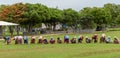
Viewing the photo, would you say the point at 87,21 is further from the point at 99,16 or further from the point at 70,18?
the point at 70,18

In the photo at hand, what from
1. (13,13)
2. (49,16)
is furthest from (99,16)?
(13,13)

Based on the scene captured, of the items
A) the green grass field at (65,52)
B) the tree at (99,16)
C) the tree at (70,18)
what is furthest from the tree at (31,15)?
the green grass field at (65,52)

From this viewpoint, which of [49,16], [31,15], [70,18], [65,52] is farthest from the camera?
[70,18]

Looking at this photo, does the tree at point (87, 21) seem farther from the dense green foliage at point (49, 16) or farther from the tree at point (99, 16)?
the tree at point (99, 16)

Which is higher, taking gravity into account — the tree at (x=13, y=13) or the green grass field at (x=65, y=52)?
the tree at (x=13, y=13)

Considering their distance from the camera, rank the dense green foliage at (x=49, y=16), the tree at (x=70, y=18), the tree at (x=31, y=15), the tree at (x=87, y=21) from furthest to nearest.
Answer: the tree at (x=87, y=21) < the tree at (x=70, y=18) < the dense green foliage at (x=49, y=16) < the tree at (x=31, y=15)

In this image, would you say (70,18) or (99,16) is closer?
(70,18)

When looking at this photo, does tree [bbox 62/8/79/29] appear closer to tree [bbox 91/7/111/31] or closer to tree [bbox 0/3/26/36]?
tree [bbox 91/7/111/31]

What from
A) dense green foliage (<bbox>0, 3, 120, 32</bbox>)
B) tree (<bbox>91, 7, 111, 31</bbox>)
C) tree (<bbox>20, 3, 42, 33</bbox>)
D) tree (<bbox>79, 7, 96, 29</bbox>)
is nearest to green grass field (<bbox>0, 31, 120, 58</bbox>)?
tree (<bbox>20, 3, 42, 33</bbox>)

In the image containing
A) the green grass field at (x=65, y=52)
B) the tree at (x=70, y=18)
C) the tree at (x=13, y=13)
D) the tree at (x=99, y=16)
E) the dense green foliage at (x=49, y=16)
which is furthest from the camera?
the tree at (x=99, y=16)

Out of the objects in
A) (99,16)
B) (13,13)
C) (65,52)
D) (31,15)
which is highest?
(13,13)

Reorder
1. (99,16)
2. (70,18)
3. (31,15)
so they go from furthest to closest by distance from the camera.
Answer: (99,16), (70,18), (31,15)

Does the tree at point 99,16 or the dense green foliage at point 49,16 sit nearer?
the dense green foliage at point 49,16

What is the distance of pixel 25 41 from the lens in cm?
3891
